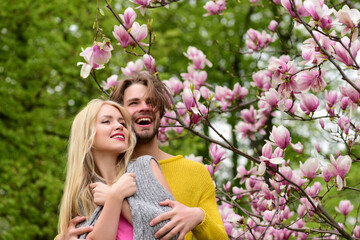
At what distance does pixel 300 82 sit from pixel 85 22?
719 cm

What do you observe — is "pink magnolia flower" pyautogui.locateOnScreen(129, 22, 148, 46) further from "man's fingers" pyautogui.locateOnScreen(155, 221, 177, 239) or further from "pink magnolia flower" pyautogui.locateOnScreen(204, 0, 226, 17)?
"man's fingers" pyautogui.locateOnScreen(155, 221, 177, 239)

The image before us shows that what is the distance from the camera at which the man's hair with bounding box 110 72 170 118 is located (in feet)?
9.36

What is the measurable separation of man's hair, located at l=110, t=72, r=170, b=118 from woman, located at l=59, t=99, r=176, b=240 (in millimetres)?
270

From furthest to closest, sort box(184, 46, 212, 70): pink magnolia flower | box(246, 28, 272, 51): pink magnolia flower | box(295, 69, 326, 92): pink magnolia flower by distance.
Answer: box(184, 46, 212, 70): pink magnolia flower < box(246, 28, 272, 51): pink magnolia flower < box(295, 69, 326, 92): pink magnolia flower

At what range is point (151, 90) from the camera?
2857mm

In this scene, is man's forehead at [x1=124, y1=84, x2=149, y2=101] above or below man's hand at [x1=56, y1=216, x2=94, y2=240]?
above

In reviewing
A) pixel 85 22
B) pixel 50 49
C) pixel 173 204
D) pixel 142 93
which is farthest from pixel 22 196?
pixel 173 204

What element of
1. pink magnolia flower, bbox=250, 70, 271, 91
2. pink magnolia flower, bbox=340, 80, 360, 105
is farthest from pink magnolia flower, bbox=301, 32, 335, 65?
pink magnolia flower, bbox=250, 70, 271, 91

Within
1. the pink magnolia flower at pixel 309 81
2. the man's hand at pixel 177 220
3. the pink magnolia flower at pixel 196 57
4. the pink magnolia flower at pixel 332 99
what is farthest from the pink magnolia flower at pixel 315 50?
the pink magnolia flower at pixel 196 57

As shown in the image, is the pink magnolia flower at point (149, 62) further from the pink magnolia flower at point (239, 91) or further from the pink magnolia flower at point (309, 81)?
the pink magnolia flower at point (239, 91)

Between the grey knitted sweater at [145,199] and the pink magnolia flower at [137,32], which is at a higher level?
the pink magnolia flower at [137,32]

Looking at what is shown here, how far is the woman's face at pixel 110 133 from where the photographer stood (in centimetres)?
247

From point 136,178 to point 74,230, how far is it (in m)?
0.41

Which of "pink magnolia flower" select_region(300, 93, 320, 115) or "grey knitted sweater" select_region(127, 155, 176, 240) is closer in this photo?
"grey knitted sweater" select_region(127, 155, 176, 240)
